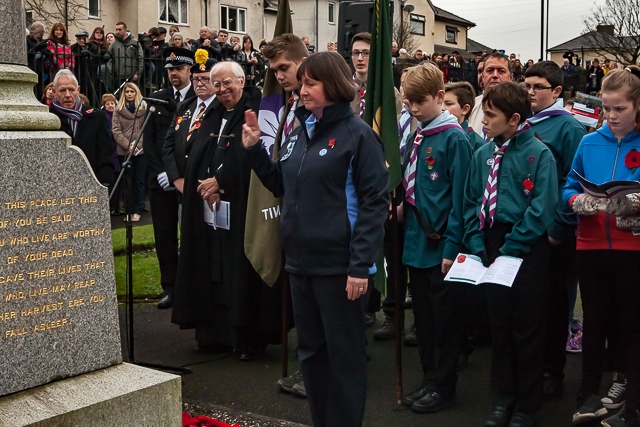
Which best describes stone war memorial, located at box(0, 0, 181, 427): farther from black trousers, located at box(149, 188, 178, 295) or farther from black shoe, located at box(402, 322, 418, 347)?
black trousers, located at box(149, 188, 178, 295)

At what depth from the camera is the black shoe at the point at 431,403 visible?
5391 mm

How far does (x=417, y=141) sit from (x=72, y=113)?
4.31 m

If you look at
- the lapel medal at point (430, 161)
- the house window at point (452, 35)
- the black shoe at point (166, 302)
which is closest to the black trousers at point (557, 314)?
the lapel medal at point (430, 161)

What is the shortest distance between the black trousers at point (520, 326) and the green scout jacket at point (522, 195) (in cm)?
8

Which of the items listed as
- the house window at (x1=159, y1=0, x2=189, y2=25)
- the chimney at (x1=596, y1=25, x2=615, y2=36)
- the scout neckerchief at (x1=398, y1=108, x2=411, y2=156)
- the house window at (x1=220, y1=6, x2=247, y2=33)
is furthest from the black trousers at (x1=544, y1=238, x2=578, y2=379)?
the chimney at (x1=596, y1=25, x2=615, y2=36)

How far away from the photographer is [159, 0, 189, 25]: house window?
4391 cm

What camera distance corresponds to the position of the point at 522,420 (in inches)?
198

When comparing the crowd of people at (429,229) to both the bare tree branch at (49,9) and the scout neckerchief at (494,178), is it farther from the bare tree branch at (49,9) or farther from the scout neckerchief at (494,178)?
the bare tree branch at (49,9)

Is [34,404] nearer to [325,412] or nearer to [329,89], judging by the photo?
[325,412]

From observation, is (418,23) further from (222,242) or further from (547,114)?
(547,114)

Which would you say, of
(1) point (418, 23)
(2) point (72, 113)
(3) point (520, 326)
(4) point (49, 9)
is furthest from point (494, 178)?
(1) point (418, 23)

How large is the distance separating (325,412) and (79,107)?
542cm

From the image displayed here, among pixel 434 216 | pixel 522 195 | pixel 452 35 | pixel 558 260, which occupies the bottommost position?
pixel 558 260

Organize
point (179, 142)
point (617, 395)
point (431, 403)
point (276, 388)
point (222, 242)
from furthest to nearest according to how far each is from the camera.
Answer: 1. point (179, 142)
2. point (222, 242)
3. point (276, 388)
4. point (431, 403)
5. point (617, 395)
